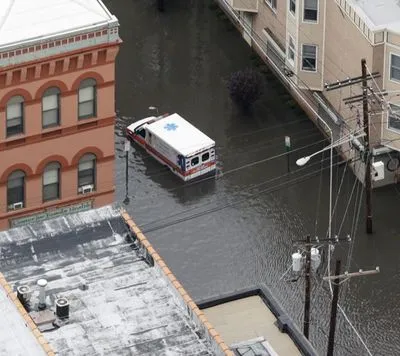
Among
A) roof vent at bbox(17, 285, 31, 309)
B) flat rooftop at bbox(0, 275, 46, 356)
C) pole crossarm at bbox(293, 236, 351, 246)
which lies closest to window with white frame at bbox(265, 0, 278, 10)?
pole crossarm at bbox(293, 236, 351, 246)

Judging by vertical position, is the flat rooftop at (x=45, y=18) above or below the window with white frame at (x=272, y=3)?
below

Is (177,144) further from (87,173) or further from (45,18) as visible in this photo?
(45,18)

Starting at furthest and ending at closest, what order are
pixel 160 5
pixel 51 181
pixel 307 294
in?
1. pixel 160 5
2. pixel 307 294
3. pixel 51 181

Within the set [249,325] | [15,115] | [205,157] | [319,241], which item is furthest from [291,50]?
[249,325]

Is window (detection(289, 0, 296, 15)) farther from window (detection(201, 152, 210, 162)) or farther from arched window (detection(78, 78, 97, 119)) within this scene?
arched window (detection(78, 78, 97, 119))

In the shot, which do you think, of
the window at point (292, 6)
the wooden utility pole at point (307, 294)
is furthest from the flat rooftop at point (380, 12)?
the wooden utility pole at point (307, 294)

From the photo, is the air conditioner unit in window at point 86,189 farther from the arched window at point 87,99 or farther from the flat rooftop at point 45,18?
the flat rooftop at point 45,18
